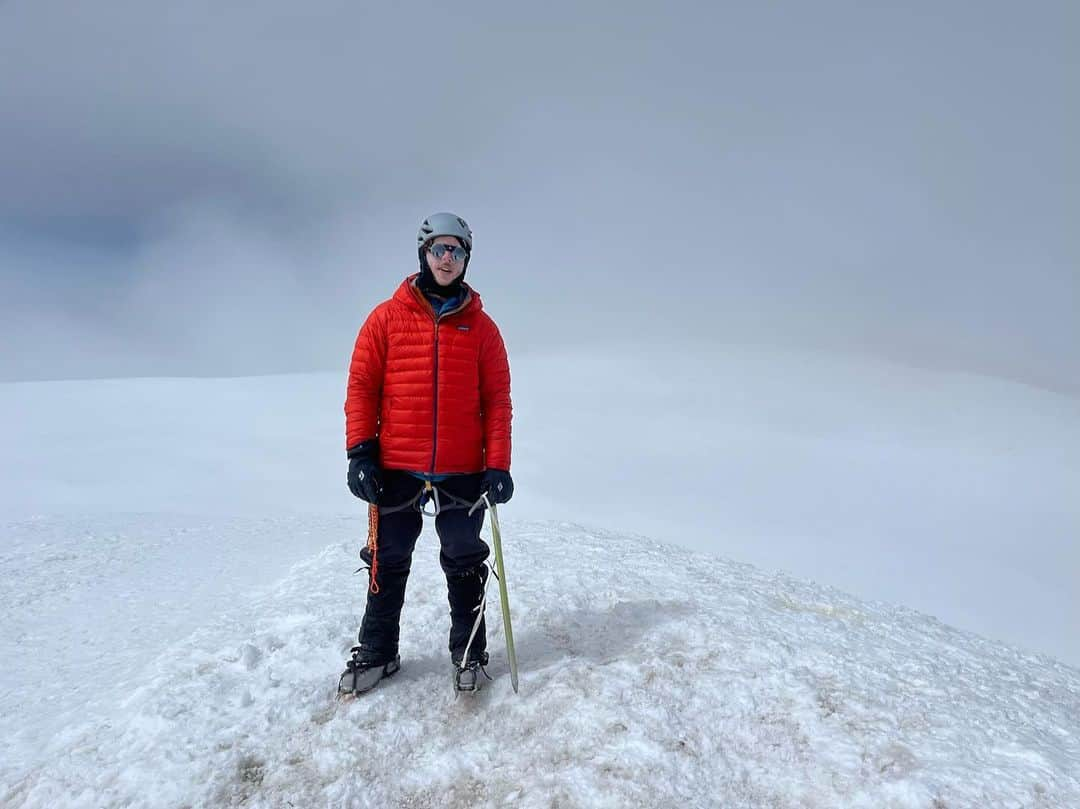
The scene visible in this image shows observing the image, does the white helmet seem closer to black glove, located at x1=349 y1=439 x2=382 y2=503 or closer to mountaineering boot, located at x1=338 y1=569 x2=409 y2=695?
black glove, located at x1=349 y1=439 x2=382 y2=503

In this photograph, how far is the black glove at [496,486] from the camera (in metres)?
4.28

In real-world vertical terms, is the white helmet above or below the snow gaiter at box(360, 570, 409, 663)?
above

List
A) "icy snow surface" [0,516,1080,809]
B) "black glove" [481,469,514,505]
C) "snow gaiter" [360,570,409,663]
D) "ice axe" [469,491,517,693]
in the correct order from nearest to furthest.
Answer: "icy snow surface" [0,516,1080,809] → "ice axe" [469,491,517,693] → "black glove" [481,469,514,505] → "snow gaiter" [360,570,409,663]

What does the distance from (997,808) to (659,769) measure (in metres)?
1.59

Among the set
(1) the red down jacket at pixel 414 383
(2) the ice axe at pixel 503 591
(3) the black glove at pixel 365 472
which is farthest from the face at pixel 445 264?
(2) the ice axe at pixel 503 591

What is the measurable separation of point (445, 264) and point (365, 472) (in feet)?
4.56

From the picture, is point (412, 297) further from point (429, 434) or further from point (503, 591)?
point (503, 591)

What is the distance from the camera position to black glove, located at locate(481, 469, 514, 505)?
14.0 ft

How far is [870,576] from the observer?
12461 millimetres

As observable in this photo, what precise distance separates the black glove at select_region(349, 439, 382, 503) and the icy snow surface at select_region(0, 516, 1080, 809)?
1.32 metres

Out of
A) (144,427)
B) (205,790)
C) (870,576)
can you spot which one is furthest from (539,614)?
(144,427)

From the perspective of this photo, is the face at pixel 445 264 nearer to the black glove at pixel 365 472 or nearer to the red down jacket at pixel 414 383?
the red down jacket at pixel 414 383

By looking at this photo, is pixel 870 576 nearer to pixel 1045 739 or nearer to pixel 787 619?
pixel 787 619

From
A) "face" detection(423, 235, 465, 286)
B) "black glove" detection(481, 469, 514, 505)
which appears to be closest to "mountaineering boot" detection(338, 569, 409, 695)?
"black glove" detection(481, 469, 514, 505)
